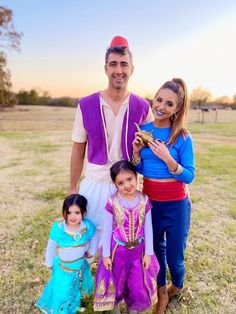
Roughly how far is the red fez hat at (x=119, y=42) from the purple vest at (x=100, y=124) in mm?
388

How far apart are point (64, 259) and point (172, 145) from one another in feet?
4.12

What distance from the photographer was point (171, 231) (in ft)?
7.48

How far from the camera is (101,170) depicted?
7.68 feet

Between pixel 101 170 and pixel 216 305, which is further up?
pixel 101 170

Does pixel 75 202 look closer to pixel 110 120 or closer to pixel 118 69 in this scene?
pixel 110 120

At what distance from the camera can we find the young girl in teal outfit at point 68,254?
7.45ft

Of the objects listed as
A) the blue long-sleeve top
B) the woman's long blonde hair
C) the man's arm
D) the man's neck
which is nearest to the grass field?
the man's arm

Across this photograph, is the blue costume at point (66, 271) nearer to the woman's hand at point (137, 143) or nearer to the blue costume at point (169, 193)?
the blue costume at point (169, 193)

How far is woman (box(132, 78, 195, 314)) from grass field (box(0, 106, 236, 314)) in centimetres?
79

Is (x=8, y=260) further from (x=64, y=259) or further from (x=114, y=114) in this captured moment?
(x=114, y=114)

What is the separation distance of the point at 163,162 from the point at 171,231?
580mm

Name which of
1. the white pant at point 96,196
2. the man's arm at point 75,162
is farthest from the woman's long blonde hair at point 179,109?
the man's arm at point 75,162

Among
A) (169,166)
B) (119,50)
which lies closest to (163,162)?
(169,166)

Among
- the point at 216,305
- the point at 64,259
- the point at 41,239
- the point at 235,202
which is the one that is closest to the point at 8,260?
the point at 41,239
